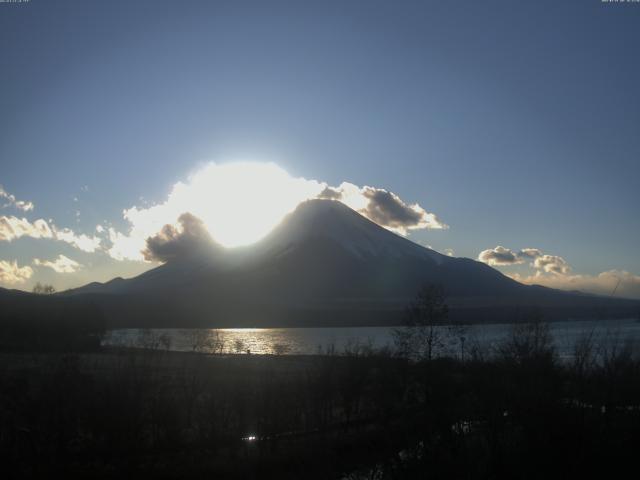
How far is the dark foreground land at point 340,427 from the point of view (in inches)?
542

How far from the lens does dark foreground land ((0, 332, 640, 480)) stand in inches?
542

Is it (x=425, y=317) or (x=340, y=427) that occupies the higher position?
(x=425, y=317)

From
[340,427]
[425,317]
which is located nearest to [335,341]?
[425,317]

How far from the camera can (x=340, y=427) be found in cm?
2227

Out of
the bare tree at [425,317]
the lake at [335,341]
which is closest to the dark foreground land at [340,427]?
the bare tree at [425,317]

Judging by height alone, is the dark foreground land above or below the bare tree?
below

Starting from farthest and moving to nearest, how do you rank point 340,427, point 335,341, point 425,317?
point 335,341 → point 425,317 → point 340,427

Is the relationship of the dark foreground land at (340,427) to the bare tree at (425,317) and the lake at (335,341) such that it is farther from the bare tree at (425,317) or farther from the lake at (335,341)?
the lake at (335,341)


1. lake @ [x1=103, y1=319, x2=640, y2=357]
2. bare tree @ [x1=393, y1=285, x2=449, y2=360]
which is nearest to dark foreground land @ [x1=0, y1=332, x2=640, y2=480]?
bare tree @ [x1=393, y1=285, x2=449, y2=360]

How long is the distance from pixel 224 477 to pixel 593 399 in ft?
36.4

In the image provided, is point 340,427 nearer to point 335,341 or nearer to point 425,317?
point 425,317

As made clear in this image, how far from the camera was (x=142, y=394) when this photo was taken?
780 inches

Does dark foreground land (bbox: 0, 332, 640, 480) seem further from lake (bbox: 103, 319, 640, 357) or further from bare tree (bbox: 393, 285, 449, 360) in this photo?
lake (bbox: 103, 319, 640, 357)

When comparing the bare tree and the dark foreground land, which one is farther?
the bare tree
